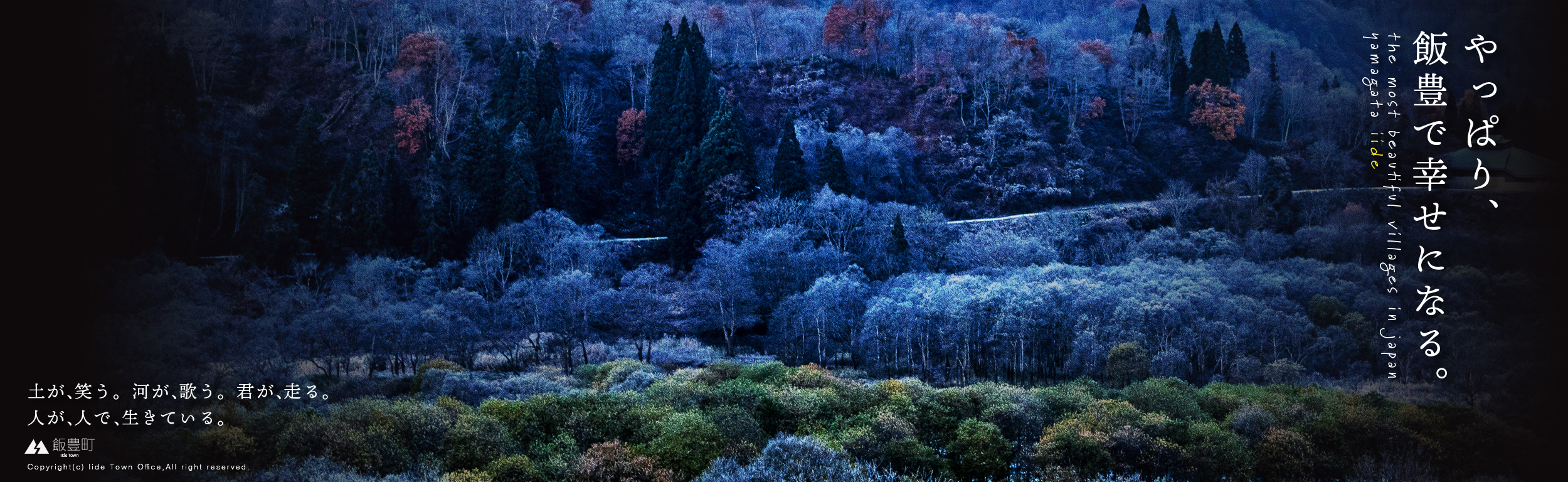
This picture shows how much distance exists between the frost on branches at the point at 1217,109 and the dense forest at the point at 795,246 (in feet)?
0.98

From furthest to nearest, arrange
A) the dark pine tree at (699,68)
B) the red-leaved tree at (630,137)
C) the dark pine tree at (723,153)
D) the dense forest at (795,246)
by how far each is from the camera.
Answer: the red-leaved tree at (630,137)
the dark pine tree at (699,68)
the dark pine tree at (723,153)
the dense forest at (795,246)

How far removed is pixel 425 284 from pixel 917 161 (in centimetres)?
3118

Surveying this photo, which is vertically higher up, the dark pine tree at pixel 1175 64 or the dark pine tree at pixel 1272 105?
the dark pine tree at pixel 1175 64

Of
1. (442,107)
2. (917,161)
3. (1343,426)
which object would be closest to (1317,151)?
(917,161)

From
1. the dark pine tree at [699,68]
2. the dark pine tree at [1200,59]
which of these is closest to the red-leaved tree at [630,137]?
the dark pine tree at [699,68]

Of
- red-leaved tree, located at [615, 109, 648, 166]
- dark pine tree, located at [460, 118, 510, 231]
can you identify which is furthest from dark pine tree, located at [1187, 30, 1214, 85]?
dark pine tree, located at [460, 118, 510, 231]

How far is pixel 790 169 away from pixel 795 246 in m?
6.31

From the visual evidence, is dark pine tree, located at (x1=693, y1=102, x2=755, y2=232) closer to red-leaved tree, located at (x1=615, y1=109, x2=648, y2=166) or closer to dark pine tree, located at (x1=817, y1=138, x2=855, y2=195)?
dark pine tree, located at (x1=817, y1=138, x2=855, y2=195)

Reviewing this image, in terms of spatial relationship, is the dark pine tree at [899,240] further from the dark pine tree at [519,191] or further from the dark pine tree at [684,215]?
the dark pine tree at [519,191]

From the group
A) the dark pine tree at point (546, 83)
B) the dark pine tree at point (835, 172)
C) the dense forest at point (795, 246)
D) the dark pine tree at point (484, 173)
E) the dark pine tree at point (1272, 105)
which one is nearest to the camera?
the dense forest at point (795, 246)

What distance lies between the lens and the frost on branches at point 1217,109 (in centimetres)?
6506

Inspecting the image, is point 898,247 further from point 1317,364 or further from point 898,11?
point 898,11

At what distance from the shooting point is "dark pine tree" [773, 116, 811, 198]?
50719 millimetres

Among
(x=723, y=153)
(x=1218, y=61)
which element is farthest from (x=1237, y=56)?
(x=723, y=153)
